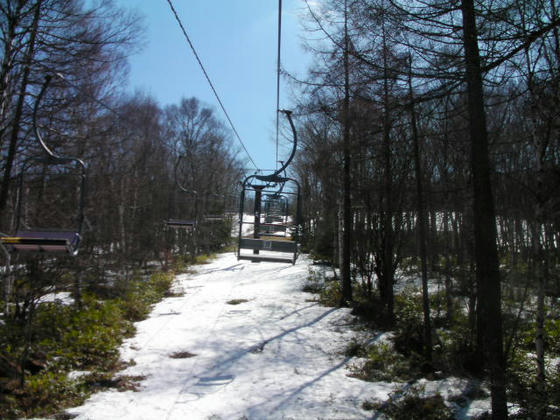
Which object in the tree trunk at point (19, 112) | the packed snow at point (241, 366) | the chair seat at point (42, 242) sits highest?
the tree trunk at point (19, 112)

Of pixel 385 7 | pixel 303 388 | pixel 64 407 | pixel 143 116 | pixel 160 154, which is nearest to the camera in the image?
pixel 385 7

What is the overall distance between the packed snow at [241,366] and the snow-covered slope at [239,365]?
15 millimetres

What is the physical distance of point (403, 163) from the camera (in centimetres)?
1001

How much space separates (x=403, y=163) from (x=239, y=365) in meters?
6.01

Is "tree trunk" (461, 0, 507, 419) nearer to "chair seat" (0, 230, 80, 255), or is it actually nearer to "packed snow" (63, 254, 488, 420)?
"packed snow" (63, 254, 488, 420)

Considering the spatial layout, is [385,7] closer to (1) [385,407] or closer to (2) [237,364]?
(1) [385,407]

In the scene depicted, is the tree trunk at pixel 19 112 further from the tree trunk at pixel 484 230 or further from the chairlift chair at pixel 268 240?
the tree trunk at pixel 484 230

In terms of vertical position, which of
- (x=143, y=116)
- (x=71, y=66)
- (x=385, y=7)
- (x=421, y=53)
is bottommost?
(x=421, y=53)

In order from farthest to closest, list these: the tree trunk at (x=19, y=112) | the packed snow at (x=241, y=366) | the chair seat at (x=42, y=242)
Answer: the tree trunk at (x=19, y=112), the packed snow at (x=241, y=366), the chair seat at (x=42, y=242)

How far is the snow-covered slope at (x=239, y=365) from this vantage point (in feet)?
19.0

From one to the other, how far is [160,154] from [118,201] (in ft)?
45.9

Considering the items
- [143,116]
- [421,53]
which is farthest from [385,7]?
[143,116]

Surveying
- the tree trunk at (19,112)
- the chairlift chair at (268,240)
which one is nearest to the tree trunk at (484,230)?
the chairlift chair at (268,240)

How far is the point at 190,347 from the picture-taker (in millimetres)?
8828
